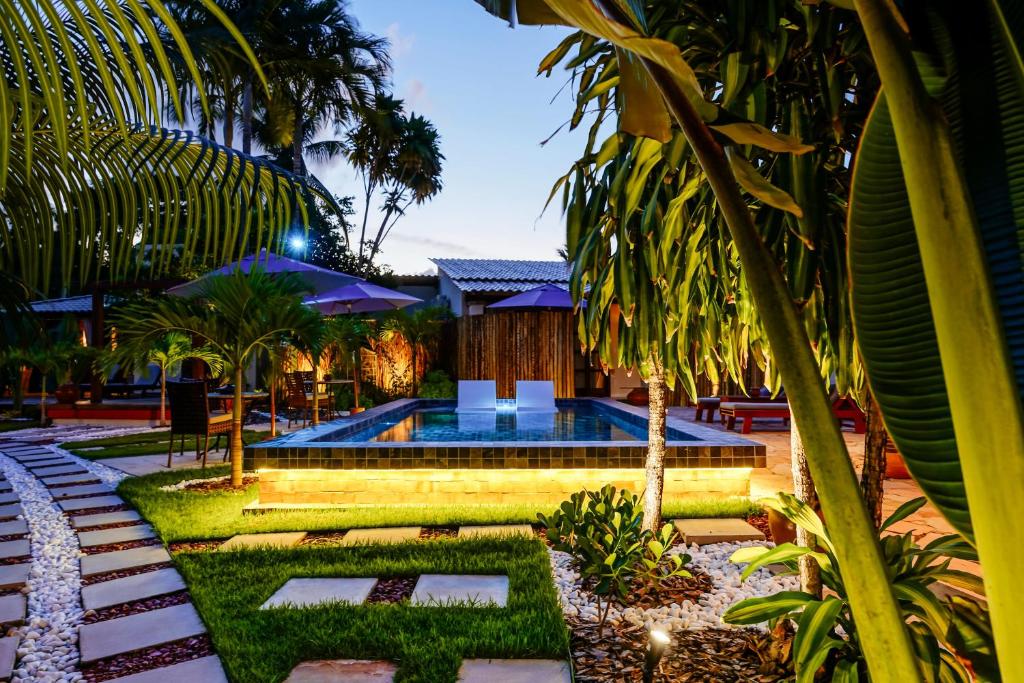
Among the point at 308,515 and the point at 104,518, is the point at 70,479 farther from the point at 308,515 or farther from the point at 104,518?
the point at 308,515

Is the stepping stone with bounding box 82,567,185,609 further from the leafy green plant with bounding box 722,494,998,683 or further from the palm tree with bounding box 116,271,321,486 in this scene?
the leafy green plant with bounding box 722,494,998,683

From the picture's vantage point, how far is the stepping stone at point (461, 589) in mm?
3035

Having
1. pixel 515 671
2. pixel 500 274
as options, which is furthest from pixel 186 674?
pixel 500 274

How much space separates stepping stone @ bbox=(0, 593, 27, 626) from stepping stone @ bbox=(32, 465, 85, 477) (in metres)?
4.21

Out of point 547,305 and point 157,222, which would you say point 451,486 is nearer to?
point 157,222

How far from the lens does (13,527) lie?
4.63 metres

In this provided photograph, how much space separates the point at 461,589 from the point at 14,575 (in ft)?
9.78

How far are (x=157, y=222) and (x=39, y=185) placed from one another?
0.35m

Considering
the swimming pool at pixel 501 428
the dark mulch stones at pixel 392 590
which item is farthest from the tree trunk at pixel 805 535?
the swimming pool at pixel 501 428

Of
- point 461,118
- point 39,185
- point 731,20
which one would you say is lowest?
point 39,185

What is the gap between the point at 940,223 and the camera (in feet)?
1.85

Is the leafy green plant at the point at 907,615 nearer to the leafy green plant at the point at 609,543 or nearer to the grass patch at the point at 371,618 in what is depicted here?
the leafy green plant at the point at 609,543

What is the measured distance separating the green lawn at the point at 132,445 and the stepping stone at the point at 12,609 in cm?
526

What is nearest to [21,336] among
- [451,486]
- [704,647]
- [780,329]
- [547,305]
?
[780,329]
